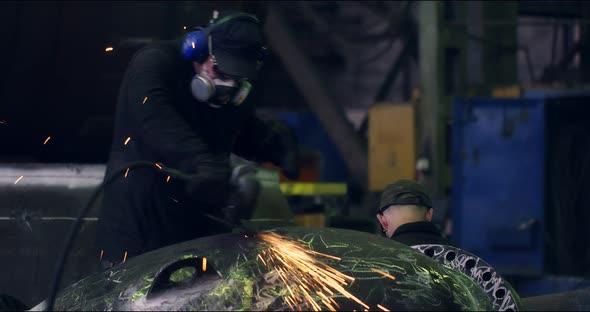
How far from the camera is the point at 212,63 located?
3598 millimetres

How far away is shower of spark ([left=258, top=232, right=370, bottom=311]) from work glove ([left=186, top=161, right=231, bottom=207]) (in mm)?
233

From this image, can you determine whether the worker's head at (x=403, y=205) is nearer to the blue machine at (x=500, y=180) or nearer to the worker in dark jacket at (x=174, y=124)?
the worker in dark jacket at (x=174, y=124)

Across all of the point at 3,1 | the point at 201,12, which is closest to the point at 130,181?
the point at 3,1

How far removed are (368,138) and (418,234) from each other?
7.95m

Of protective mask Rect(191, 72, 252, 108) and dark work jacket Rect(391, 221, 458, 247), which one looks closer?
protective mask Rect(191, 72, 252, 108)

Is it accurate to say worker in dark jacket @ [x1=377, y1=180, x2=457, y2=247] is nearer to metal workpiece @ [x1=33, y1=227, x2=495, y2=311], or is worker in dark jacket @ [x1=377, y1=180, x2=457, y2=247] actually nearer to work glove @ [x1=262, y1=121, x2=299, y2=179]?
work glove @ [x1=262, y1=121, x2=299, y2=179]

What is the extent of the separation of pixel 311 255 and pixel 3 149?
275cm

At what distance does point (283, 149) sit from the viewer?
3.98 metres

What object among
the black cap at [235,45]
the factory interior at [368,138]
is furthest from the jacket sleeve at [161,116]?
the factory interior at [368,138]

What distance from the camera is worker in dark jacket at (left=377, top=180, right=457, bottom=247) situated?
13.0 feet

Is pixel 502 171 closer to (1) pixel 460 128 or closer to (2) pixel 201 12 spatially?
(1) pixel 460 128

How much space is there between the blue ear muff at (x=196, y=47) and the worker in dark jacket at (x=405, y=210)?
40.7 inches

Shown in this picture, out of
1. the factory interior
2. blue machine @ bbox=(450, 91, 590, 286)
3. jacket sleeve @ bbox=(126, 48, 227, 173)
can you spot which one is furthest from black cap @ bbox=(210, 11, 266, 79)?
Answer: blue machine @ bbox=(450, 91, 590, 286)

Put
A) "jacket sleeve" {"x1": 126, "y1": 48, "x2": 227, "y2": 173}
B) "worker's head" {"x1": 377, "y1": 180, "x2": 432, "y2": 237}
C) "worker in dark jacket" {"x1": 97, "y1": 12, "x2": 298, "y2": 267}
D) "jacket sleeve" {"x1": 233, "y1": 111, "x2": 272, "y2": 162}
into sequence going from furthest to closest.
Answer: "worker's head" {"x1": 377, "y1": 180, "x2": 432, "y2": 237}
"jacket sleeve" {"x1": 233, "y1": 111, "x2": 272, "y2": 162}
"worker in dark jacket" {"x1": 97, "y1": 12, "x2": 298, "y2": 267}
"jacket sleeve" {"x1": 126, "y1": 48, "x2": 227, "y2": 173}
